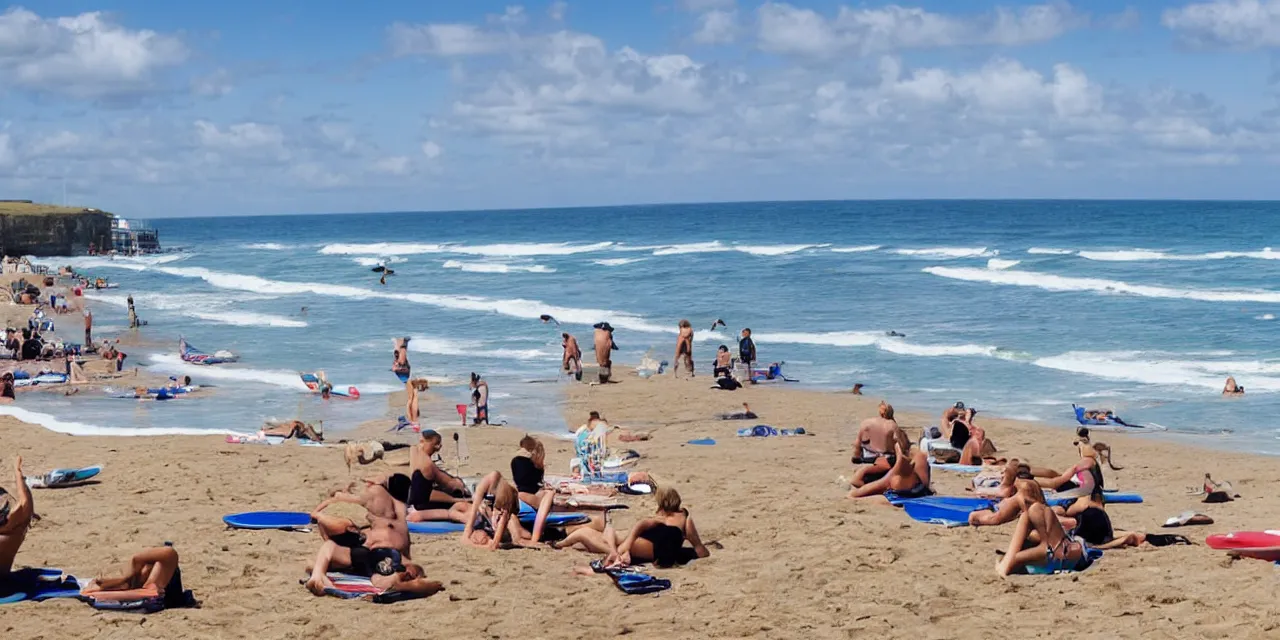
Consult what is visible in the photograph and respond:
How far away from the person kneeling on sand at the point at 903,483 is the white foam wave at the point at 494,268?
45.2 m

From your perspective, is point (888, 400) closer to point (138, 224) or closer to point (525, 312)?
point (525, 312)

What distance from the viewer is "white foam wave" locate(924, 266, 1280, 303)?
1437 inches

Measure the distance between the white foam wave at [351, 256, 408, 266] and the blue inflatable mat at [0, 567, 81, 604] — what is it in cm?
5834

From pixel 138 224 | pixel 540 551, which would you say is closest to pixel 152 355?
pixel 540 551

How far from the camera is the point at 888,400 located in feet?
68.7

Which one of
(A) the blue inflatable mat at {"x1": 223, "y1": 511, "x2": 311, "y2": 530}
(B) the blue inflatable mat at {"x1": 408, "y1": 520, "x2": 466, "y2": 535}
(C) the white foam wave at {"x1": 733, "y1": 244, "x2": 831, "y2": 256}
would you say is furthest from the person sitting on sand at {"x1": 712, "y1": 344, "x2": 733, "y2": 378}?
(C) the white foam wave at {"x1": 733, "y1": 244, "x2": 831, "y2": 256}

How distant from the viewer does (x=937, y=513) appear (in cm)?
1108

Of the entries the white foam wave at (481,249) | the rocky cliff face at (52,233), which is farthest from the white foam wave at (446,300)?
the white foam wave at (481,249)

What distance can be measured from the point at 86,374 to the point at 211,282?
104ft

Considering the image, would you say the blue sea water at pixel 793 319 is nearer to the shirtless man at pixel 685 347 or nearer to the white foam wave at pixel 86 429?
the white foam wave at pixel 86 429

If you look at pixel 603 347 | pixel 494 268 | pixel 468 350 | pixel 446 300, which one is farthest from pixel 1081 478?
pixel 494 268

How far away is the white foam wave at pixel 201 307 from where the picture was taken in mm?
35438

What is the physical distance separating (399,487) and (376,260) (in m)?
61.9

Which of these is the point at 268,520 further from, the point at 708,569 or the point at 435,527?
the point at 708,569
